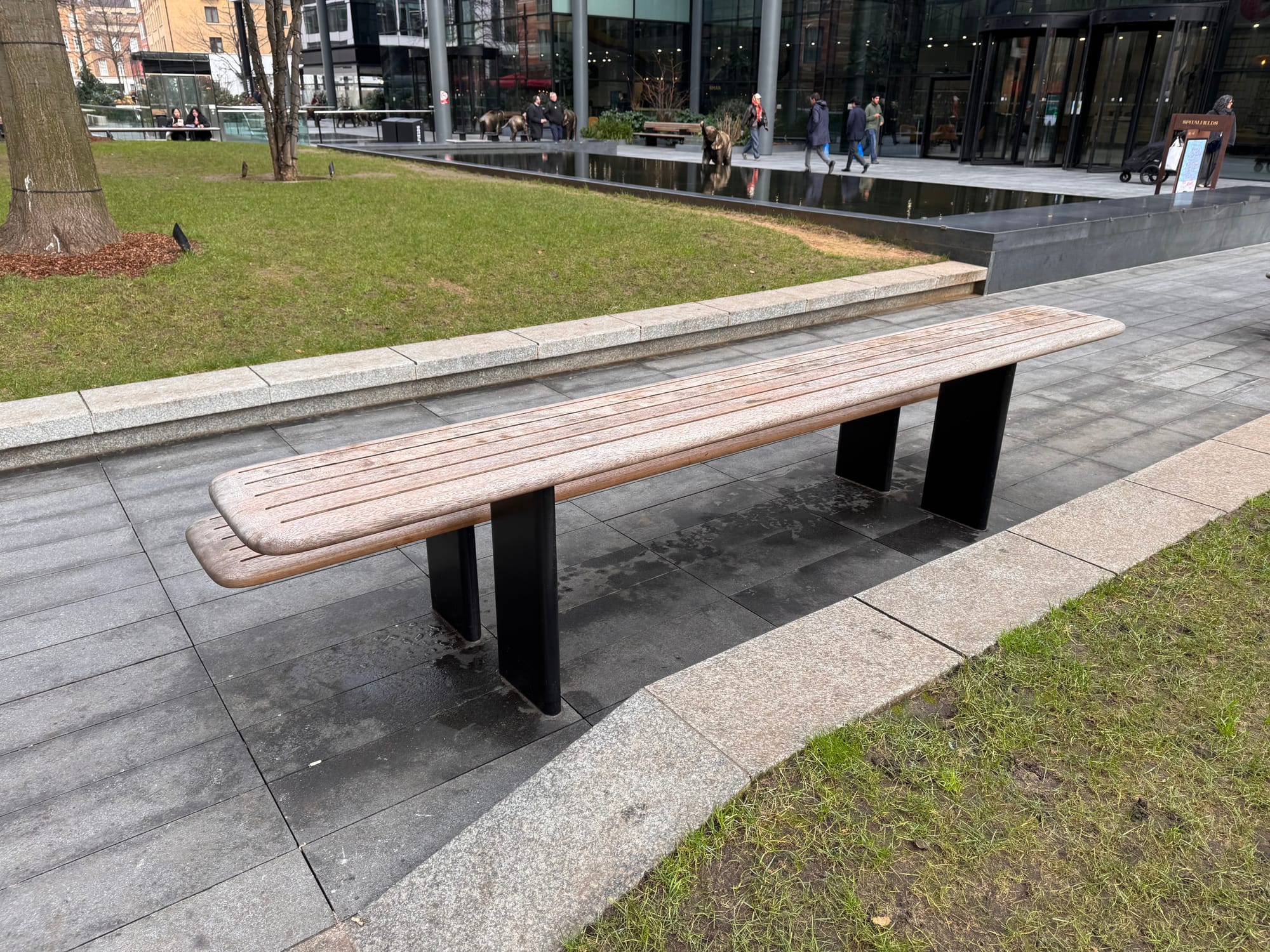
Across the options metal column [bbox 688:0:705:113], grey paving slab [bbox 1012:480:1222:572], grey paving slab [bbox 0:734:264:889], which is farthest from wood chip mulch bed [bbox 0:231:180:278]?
metal column [bbox 688:0:705:113]

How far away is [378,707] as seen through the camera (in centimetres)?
325

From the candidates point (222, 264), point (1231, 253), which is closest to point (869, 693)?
point (222, 264)

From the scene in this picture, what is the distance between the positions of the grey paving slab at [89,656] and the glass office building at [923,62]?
918 inches

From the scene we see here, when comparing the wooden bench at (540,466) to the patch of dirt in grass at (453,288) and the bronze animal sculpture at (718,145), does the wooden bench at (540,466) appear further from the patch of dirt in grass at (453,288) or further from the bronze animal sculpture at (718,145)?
the bronze animal sculpture at (718,145)

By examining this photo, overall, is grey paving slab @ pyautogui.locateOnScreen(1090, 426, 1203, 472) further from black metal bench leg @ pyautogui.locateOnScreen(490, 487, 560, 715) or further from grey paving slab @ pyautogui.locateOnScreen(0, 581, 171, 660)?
grey paving slab @ pyautogui.locateOnScreen(0, 581, 171, 660)

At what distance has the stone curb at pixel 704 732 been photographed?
2.17 meters

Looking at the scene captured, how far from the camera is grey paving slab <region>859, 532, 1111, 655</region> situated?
3189mm

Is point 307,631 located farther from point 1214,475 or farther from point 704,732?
point 1214,475

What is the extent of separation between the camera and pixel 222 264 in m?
8.41

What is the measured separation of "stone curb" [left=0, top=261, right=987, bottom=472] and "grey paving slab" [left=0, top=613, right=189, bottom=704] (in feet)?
7.46

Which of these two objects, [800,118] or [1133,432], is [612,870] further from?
[800,118]

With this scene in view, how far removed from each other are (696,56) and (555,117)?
282 inches

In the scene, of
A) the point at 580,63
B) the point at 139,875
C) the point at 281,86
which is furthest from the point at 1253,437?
the point at 580,63

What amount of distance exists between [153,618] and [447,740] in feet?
5.30
